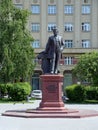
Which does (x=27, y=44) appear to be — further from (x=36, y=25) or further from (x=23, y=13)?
(x=36, y=25)

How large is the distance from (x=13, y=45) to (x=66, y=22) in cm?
2407

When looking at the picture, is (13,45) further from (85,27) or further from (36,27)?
(85,27)

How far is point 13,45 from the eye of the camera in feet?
157

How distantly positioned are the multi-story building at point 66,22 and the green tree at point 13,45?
19891mm

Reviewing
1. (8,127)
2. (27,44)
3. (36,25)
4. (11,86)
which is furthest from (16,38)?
(8,127)

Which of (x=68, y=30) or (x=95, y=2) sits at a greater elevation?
(x=95, y=2)

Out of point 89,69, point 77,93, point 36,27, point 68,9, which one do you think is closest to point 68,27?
point 68,9

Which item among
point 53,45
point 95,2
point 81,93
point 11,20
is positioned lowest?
point 81,93

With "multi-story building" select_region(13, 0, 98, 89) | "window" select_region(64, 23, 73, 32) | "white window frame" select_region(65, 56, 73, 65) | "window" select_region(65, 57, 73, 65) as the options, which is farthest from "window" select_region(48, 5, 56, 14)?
"window" select_region(65, 57, 73, 65)

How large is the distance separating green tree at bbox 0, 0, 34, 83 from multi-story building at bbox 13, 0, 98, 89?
19.9m

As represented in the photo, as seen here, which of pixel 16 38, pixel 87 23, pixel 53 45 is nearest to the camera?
pixel 53 45

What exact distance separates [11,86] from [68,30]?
2694cm

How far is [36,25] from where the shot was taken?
231 feet

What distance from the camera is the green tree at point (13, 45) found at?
1863 inches
